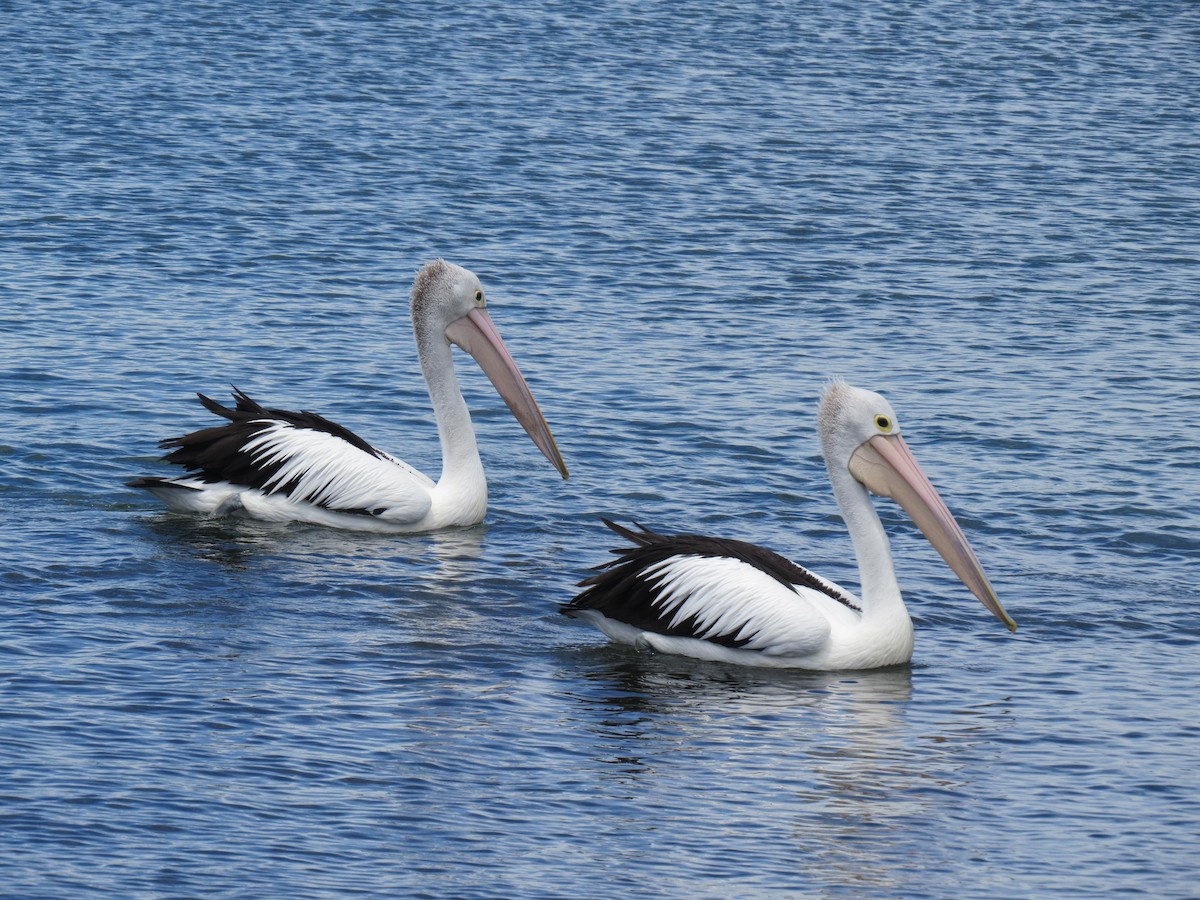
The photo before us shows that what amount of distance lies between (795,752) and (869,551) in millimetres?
1340

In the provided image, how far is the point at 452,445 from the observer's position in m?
9.78

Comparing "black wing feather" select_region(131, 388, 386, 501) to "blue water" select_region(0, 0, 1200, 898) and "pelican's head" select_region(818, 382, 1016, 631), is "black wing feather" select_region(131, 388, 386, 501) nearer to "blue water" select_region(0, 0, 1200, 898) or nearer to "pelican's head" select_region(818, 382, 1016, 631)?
"blue water" select_region(0, 0, 1200, 898)

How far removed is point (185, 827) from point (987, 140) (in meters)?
16.3

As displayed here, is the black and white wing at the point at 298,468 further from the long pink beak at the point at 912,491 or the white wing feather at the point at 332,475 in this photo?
the long pink beak at the point at 912,491

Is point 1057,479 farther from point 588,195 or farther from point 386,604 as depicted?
point 588,195

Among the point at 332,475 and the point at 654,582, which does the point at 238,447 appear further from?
the point at 654,582

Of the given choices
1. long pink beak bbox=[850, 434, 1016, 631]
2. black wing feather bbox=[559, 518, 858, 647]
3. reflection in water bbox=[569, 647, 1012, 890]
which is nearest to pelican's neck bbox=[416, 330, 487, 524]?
black wing feather bbox=[559, 518, 858, 647]

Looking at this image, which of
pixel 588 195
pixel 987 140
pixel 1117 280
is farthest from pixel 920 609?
pixel 987 140

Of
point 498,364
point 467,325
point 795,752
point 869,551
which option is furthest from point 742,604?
point 467,325

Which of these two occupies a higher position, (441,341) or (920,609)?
(441,341)

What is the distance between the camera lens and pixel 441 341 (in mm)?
10141

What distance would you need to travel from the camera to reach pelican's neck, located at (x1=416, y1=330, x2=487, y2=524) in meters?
9.63

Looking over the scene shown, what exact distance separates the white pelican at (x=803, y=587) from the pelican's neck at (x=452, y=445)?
1528mm

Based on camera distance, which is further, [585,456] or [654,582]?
[585,456]
